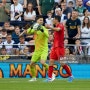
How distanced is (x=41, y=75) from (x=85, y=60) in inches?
85.3

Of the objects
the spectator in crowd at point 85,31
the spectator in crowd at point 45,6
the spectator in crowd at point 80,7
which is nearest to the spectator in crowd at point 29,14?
the spectator in crowd at point 45,6

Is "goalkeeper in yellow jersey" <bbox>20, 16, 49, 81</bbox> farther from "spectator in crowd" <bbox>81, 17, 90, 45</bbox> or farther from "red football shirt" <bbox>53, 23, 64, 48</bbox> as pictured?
"spectator in crowd" <bbox>81, 17, 90, 45</bbox>

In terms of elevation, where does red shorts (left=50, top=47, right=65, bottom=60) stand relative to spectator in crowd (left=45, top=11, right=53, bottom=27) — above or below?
below

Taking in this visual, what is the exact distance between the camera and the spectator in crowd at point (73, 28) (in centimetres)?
2347

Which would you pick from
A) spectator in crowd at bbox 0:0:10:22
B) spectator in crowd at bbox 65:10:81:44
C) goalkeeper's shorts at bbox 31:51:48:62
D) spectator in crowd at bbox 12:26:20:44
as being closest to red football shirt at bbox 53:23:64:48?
goalkeeper's shorts at bbox 31:51:48:62

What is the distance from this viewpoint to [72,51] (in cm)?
2234

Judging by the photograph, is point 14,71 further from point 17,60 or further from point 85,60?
point 85,60

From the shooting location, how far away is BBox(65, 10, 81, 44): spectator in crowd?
23.5m

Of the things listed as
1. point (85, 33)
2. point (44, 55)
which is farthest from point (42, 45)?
point (85, 33)

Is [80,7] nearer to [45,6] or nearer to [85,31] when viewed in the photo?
[85,31]

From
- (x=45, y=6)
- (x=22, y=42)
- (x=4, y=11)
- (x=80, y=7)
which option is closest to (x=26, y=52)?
(x=22, y=42)

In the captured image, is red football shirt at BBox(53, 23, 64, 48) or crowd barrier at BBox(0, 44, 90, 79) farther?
crowd barrier at BBox(0, 44, 90, 79)

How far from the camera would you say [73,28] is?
931 inches

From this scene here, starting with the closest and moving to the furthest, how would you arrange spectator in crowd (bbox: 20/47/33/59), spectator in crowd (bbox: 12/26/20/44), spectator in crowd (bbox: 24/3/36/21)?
spectator in crowd (bbox: 20/47/33/59), spectator in crowd (bbox: 12/26/20/44), spectator in crowd (bbox: 24/3/36/21)
